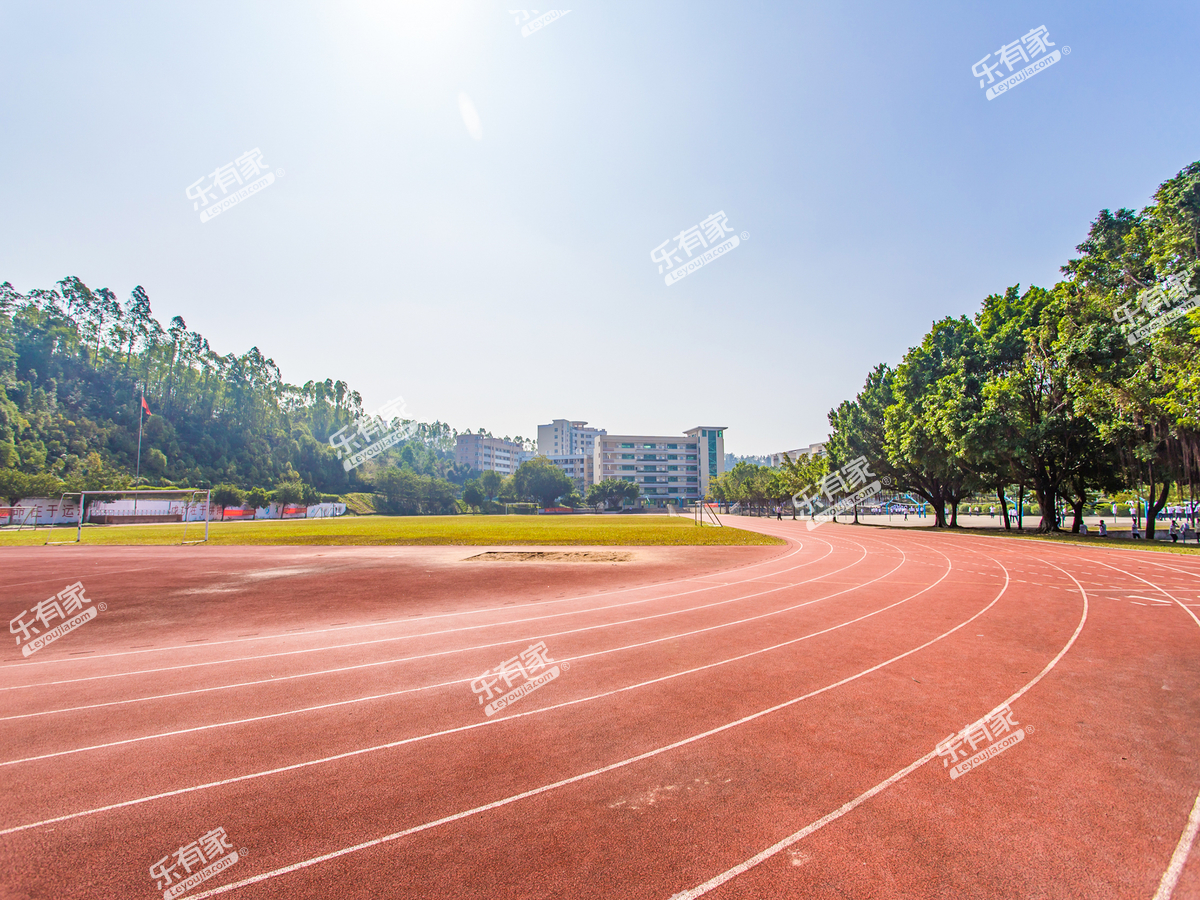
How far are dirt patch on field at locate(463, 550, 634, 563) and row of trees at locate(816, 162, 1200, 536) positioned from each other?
22.7 meters

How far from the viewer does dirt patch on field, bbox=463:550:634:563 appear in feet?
72.4

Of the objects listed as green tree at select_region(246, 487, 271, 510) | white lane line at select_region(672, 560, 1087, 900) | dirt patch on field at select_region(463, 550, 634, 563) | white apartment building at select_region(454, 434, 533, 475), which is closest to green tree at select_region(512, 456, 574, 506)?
green tree at select_region(246, 487, 271, 510)

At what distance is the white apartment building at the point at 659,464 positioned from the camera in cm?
13900

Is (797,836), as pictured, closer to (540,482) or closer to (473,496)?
(473,496)

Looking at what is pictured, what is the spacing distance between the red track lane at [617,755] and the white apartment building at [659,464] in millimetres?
125541

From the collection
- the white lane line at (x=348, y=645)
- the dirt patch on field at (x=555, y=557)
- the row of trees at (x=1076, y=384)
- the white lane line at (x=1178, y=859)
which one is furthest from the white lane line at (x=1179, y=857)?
the row of trees at (x=1076, y=384)

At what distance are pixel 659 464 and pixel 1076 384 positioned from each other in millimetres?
113634

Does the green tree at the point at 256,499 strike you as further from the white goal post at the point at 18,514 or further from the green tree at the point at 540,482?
the green tree at the point at 540,482

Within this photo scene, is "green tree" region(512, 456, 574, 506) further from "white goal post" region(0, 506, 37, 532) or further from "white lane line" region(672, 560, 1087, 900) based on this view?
"white lane line" region(672, 560, 1087, 900)

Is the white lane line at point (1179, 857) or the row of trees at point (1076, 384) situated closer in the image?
the white lane line at point (1179, 857)

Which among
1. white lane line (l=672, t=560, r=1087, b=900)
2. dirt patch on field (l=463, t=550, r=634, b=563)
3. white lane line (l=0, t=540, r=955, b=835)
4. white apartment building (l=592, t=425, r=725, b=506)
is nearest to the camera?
white lane line (l=672, t=560, r=1087, b=900)

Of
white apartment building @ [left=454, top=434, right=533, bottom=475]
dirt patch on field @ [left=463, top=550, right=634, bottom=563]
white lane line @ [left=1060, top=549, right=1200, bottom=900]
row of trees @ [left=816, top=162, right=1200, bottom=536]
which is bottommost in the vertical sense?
white lane line @ [left=1060, top=549, right=1200, bottom=900]

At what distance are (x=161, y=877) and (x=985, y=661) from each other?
1020cm

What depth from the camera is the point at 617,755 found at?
546 cm
